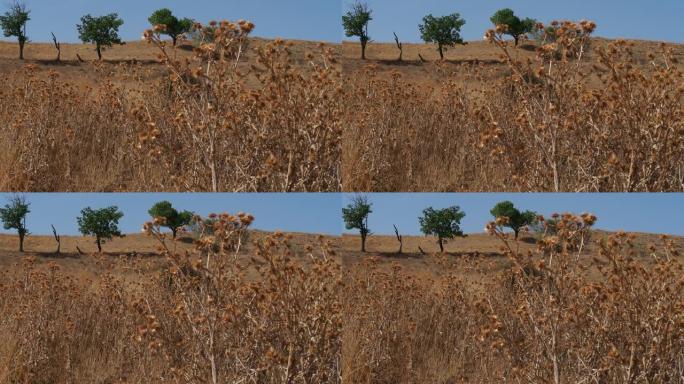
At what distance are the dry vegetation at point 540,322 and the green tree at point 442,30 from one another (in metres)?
30.4

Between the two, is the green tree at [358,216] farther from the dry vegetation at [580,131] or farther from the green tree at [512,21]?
the green tree at [512,21]

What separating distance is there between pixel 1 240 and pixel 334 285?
57.4ft

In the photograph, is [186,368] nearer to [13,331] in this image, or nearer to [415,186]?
[13,331]

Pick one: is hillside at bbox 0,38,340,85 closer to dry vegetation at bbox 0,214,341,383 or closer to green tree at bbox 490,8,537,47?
green tree at bbox 490,8,537,47

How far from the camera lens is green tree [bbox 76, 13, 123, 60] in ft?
133

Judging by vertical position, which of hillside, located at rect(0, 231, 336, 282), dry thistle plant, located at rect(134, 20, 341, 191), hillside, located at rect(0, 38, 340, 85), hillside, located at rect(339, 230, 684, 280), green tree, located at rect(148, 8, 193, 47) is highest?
green tree, located at rect(148, 8, 193, 47)

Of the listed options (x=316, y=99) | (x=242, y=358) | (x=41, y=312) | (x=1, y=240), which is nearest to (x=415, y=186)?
(x=316, y=99)

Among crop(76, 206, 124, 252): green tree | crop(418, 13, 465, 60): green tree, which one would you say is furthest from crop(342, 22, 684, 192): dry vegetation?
crop(418, 13, 465, 60): green tree

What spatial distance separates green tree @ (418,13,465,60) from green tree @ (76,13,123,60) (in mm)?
17163

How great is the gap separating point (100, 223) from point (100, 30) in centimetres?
2345

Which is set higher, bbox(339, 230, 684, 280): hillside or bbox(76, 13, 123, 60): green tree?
bbox(76, 13, 123, 60): green tree

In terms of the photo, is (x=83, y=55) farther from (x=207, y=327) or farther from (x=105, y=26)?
(x=207, y=327)

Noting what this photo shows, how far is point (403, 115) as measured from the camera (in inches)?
388

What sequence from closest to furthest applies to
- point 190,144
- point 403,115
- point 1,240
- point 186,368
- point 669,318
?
point 669,318 → point 186,368 → point 190,144 → point 403,115 → point 1,240
